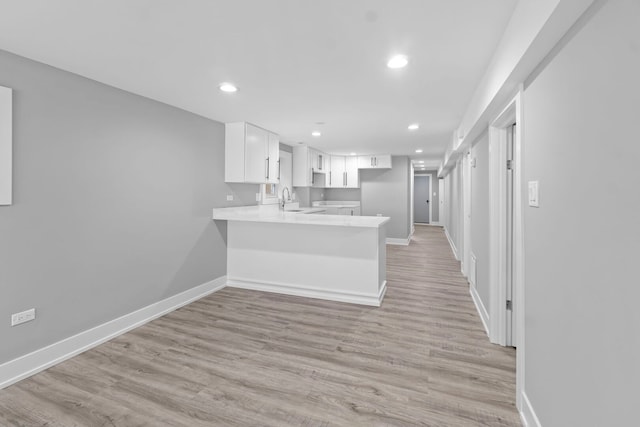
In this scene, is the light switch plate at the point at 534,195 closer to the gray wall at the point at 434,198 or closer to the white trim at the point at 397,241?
the white trim at the point at 397,241

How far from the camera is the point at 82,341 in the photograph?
8.47 feet

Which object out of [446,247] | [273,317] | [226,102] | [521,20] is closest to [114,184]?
[226,102]

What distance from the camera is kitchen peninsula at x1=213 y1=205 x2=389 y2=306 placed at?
361 centimetres

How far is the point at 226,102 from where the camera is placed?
3287 millimetres

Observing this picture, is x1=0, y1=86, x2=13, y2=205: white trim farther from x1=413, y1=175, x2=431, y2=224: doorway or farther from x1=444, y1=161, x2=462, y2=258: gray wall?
x1=413, y1=175, x2=431, y2=224: doorway

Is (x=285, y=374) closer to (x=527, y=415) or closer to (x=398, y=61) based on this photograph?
(x=527, y=415)

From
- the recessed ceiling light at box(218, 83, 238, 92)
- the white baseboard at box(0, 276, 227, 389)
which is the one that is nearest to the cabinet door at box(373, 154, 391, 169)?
the recessed ceiling light at box(218, 83, 238, 92)

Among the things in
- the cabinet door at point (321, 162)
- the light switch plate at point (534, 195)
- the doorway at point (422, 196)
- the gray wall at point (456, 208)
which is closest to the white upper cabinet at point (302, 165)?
the cabinet door at point (321, 162)

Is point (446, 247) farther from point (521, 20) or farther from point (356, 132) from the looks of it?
point (521, 20)

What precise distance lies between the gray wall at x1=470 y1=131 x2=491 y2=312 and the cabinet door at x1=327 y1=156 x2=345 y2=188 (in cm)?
417

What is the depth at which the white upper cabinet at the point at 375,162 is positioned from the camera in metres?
7.45

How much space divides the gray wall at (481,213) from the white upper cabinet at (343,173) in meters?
4.04

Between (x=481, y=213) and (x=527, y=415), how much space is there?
198 cm

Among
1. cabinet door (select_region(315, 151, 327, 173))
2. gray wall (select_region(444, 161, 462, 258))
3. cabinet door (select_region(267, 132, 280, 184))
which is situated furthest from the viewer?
cabinet door (select_region(315, 151, 327, 173))
